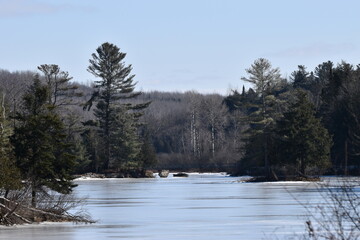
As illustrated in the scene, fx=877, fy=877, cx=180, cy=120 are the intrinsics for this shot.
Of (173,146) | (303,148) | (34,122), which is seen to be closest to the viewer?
(34,122)

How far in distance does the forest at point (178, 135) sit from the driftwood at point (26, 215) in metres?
0.61

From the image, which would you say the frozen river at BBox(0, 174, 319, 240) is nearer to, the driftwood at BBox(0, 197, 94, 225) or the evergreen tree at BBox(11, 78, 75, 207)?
the driftwood at BBox(0, 197, 94, 225)

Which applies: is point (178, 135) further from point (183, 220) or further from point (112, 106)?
point (183, 220)

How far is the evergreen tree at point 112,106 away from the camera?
328 ft

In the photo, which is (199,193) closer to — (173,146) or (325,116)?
(325,116)

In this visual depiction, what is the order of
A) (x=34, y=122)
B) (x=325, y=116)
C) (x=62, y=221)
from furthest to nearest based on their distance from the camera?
(x=325, y=116) → (x=34, y=122) → (x=62, y=221)

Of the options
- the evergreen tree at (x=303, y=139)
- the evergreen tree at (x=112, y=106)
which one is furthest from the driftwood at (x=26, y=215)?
the evergreen tree at (x=112, y=106)

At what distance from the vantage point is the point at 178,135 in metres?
160

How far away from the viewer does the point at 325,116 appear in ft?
288

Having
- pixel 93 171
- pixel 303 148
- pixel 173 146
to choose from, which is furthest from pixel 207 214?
pixel 173 146

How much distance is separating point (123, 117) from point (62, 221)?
236 feet

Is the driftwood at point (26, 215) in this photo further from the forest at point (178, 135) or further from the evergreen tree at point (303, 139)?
the evergreen tree at point (303, 139)

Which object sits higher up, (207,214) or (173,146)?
(173,146)

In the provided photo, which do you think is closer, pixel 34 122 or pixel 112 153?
pixel 34 122
